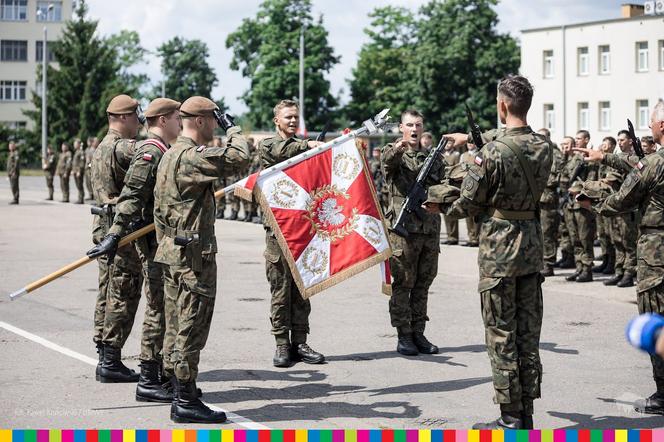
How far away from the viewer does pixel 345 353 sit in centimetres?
991

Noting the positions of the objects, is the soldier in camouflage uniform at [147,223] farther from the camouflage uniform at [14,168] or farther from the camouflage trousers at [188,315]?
the camouflage uniform at [14,168]

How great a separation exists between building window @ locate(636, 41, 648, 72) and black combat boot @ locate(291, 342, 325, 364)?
5671 cm

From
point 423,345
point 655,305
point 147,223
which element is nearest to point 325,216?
point 147,223

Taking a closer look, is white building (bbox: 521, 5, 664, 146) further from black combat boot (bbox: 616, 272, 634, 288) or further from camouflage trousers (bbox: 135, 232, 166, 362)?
camouflage trousers (bbox: 135, 232, 166, 362)

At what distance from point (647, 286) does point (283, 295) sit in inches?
127

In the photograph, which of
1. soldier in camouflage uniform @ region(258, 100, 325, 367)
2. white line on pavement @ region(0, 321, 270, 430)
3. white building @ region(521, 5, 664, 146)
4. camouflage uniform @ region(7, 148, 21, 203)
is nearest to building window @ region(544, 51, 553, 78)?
white building @ region(521, 5, 664, 146)

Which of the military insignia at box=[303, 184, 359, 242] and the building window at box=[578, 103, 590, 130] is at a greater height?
the building window at box=[578, 103, 590, 130]

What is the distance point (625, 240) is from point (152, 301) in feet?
28.0

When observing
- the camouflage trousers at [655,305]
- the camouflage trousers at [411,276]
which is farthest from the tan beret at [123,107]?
the camouflage trousers at [655,305]

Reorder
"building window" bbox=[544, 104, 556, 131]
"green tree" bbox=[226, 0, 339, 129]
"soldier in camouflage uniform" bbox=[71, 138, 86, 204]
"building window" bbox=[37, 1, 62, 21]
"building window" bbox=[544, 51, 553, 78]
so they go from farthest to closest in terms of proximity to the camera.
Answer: "building window" bbox=[37, 1, 62, 21] < "green tree" bbox=[226, 0, 339, 129] < "building window" bbox=[544, 104, 556, 131] < "building window" bbox=[544, 51, 553, 78] < "soldier in camouflage uniform" bbox=[71, 138, 86, 204]

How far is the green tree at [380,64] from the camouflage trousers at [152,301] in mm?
73930

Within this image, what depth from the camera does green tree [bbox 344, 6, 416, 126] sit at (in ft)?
274

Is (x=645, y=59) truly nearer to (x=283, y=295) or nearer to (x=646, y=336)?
(x=283, y=295)

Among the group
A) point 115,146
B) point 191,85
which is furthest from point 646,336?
point 191,85
